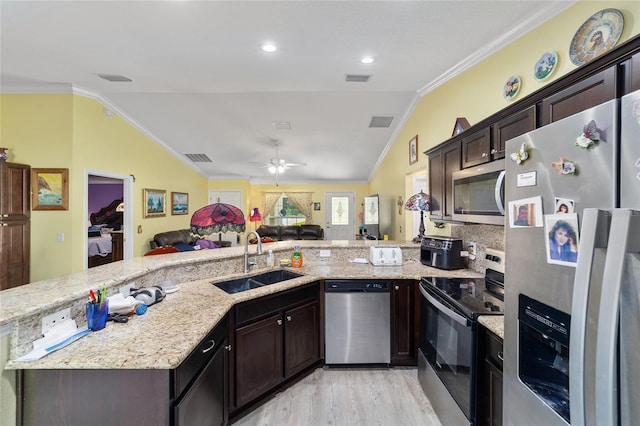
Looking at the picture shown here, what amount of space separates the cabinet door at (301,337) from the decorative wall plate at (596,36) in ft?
8.05

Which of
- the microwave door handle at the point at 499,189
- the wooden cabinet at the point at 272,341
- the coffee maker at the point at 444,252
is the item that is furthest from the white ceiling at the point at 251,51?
the wooden cabinet at the point at 272,341

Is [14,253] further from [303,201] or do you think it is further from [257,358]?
[303,201]

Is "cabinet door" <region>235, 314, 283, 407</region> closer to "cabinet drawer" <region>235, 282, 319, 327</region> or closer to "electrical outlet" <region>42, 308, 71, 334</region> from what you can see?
"cabinet drawer" <region>235, 282, 319, 327</region>

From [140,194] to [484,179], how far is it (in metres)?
5.72

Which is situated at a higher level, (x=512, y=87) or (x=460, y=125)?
(x=512, y=87)

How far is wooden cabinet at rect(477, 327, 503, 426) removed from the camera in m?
1.32

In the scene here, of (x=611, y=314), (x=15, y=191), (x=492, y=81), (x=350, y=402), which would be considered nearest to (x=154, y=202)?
(x=15, y=191)

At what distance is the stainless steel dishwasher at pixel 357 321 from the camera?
2.42 meters

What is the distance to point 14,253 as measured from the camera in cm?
336

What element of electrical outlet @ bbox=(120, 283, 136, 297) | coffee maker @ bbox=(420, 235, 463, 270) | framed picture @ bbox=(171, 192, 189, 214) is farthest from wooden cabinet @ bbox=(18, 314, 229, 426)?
framed picture @ bbox=(171, 192, 189, 214)

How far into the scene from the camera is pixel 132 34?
7.47ft

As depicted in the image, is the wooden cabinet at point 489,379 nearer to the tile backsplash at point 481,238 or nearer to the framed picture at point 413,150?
the tile backsplash at point 481,238

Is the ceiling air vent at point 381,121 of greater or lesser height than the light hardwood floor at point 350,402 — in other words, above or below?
above

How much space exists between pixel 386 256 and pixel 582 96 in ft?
6.46
